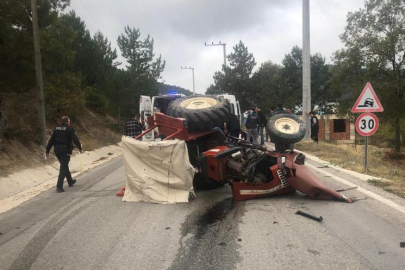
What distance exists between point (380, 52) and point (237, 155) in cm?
1671

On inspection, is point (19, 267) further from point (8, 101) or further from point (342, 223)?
point (8, 101)

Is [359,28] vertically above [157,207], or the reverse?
[359,28]

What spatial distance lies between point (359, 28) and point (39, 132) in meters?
17.8

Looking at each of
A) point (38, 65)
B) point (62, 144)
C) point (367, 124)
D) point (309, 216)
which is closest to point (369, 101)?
point (367, 124)

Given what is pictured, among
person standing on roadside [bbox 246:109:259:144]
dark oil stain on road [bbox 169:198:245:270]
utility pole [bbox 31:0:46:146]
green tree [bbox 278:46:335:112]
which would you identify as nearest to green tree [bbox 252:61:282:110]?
green tree [bbox 278:46:335:112]

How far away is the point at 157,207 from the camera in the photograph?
20.2 feet

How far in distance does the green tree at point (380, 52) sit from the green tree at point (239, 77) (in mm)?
18145

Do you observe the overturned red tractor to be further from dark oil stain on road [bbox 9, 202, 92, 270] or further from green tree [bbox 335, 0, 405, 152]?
green tree [bbox 335, 0, 405, 152]

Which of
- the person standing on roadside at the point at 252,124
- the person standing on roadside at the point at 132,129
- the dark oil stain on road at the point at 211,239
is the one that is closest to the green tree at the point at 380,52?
the person standing on roadside at the point at 252,124

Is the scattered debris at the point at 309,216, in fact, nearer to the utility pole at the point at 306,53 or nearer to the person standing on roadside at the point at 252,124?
the person standing on roadside at the point at 252,124

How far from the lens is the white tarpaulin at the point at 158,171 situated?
641 cm

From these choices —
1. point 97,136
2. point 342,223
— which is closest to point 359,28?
point 97,136

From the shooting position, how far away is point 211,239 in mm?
4551

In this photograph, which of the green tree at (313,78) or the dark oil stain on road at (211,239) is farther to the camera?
the green tree at (313,78)
